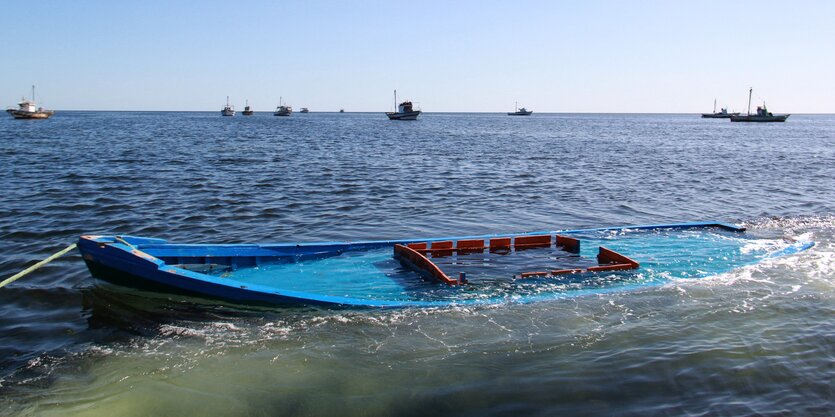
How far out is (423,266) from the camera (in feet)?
34.2

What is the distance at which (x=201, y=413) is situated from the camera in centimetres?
609

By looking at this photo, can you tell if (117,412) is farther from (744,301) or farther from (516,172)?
(516,172)

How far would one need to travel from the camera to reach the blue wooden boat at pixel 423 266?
8.77 m

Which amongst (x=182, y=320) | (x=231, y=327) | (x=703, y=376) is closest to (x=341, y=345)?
(x=231, y=327)

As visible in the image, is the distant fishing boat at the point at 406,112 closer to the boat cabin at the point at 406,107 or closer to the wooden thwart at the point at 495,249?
the boat cabin at the point at 406,107

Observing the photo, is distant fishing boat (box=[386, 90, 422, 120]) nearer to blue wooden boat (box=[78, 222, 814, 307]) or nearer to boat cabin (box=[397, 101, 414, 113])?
boat cabin (box=[397, 101, 414, 113])

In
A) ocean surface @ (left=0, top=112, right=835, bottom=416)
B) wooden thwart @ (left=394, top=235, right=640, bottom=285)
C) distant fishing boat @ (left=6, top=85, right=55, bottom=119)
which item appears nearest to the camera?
ocean surface @ (left=0, top=112, right=835, bottom=416)

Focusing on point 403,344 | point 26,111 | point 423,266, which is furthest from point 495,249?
point 26,111

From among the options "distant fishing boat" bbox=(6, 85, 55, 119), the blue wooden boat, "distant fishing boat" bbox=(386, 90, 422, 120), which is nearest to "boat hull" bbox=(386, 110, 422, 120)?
"distant fishing boat" bbox=(386, 90, 422, 120)

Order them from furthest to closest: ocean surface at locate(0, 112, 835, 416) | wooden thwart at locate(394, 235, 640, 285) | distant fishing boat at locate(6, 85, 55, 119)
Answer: distant fishing boat at locate(6, 85, 55, 119) < wooden thwart at locate(394, 235, 640, 285) < ocean surface at locate(0, 112, 835, 416)

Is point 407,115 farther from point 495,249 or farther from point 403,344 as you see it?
point 403,344

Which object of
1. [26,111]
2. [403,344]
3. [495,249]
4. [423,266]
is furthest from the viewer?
[26,111]

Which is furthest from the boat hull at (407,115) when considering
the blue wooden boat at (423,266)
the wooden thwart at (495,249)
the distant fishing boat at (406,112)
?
the wooden thwart at (495,249)

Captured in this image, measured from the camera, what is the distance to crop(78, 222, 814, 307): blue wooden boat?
8.77m
